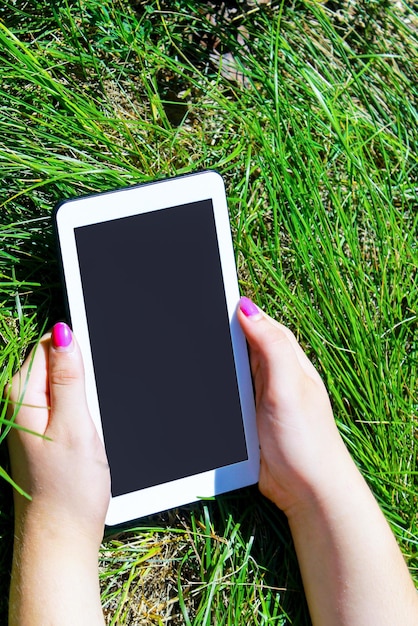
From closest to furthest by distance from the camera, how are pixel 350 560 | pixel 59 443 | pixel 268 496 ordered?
pixel 59 443 → pixel 350 560 → pixel 268 496

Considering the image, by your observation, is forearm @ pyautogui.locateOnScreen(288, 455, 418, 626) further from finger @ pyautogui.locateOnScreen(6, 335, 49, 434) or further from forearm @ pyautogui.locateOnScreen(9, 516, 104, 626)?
finger @ pyautogui.locateOnScreen(6, 335, 49, 434)

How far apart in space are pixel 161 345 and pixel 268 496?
1.49 ft

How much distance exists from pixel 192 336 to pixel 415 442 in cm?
66

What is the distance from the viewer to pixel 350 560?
5.22 ft

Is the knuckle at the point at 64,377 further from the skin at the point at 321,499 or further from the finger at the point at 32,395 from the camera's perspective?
the skin at the point at 321,499

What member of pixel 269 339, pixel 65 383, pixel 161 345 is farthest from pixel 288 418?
pixel 65 383

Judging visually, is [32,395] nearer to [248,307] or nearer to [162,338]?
[162,338]

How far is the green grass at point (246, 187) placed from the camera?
5.45 feet

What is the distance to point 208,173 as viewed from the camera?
1603 millimetres

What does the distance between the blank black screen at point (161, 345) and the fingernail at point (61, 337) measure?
7cm

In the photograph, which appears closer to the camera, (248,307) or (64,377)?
(64,377)

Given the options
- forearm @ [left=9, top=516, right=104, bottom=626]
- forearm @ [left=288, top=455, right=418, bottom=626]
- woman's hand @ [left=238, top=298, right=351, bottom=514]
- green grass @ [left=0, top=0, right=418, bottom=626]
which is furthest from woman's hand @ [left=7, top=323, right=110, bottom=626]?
forearm @ [left=288, top=455, right=418, bottom=626]

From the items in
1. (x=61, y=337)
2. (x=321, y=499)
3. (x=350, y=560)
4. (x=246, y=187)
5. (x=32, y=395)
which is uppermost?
(x=246, y=187)

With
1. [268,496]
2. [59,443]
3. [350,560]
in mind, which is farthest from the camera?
[268,496]
